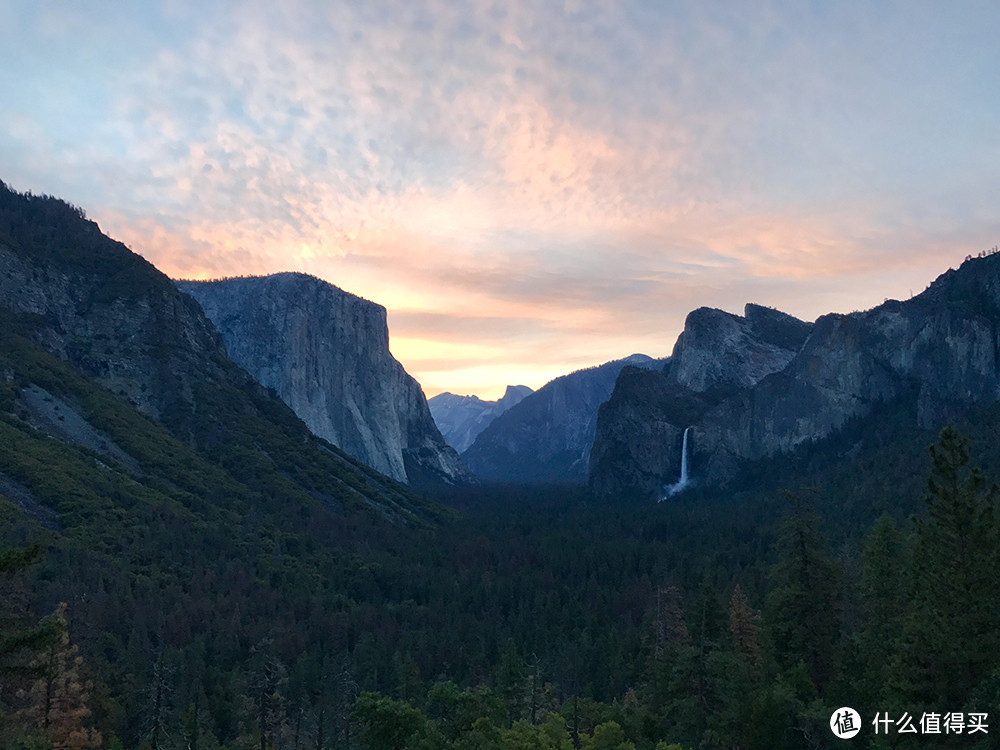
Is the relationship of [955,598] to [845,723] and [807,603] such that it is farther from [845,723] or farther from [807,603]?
[807,603]

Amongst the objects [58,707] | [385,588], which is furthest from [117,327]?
[58,707]

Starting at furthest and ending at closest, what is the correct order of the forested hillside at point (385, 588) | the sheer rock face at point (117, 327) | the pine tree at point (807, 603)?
the sheer rock face at point (117, 327) → the pine tree at point (807, 603) → the forested hillside at point (385, 588)

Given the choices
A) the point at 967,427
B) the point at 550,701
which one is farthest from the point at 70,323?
the point at 967,427

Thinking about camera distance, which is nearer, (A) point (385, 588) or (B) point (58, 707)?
(B) point (58, 707)

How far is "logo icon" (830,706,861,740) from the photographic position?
28.0 meters

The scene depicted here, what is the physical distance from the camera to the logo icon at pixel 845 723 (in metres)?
28.0

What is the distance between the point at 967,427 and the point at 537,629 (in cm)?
11764

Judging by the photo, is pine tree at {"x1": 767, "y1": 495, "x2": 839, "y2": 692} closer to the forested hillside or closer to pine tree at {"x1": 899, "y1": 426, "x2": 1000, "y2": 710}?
the forested hillside

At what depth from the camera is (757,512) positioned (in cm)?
17412

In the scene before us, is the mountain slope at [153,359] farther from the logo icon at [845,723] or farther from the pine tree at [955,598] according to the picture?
the pine tree at [955,598]

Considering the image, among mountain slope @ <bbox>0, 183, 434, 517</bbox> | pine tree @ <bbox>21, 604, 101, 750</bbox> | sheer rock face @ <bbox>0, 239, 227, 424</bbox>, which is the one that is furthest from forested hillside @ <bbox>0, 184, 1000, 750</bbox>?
mountain slope @ <bbox>0, 183, 434, 517</bbox>

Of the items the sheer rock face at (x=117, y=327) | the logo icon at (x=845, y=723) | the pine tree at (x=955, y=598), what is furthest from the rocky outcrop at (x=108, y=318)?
the pine tree at (x=955, y=598)

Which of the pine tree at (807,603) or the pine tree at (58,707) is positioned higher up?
the pine tree at (807,603)

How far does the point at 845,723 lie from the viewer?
94.0 feet
